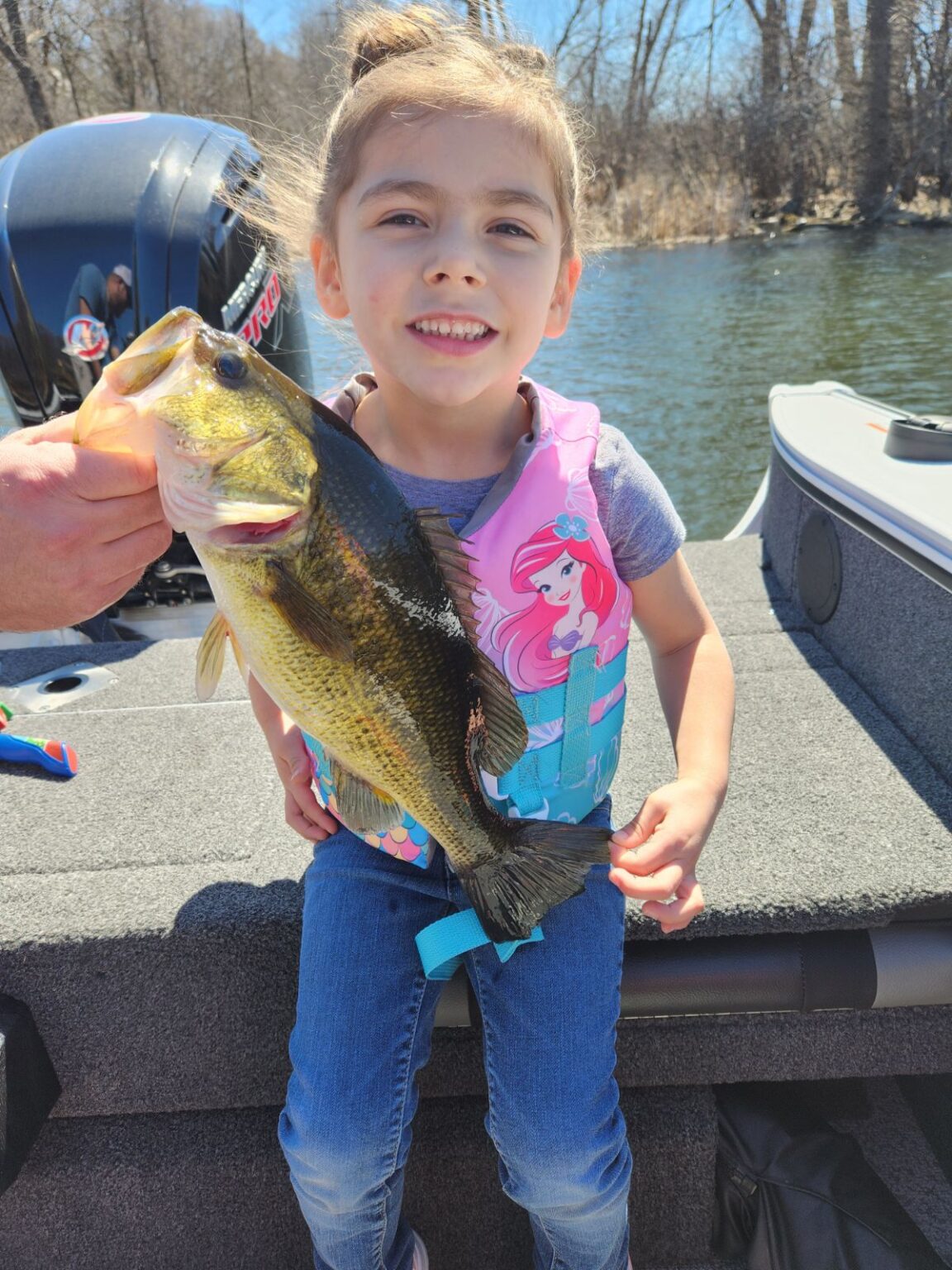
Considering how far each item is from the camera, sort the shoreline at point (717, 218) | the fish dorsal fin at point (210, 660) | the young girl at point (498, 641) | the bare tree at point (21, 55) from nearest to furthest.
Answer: the fish dorsal fin at point (210, 660)
the young girl at point (498, 641)
the bare tree at point (21, 55)
the shoreline at point (717, 218)

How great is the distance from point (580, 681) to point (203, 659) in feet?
2.38

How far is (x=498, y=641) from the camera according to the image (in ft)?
5.65

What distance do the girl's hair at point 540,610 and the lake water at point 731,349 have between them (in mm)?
3844

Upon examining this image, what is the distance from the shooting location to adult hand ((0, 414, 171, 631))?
1.22m

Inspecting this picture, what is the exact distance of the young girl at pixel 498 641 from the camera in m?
1.46

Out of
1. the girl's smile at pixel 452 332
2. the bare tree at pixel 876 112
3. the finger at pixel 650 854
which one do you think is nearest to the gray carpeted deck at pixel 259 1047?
the finger at pixel 650 854

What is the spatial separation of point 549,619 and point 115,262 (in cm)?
247

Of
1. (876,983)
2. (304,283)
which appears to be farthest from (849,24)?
(876,983)

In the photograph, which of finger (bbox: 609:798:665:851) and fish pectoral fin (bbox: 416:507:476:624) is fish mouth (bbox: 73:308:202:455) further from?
finger (bbox: 609:798:665:851)

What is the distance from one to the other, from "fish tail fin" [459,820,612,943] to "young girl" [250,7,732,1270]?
0.08m

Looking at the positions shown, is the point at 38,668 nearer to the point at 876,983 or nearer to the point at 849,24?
the point at 876,983

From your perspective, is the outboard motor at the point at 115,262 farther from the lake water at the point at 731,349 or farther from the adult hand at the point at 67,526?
the adult hand at the point at 67,526

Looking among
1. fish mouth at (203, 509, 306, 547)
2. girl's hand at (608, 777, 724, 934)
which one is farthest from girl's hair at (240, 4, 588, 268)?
girl's hand at (608, 777, 724, 934)

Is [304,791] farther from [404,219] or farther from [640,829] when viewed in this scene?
[404,219]
